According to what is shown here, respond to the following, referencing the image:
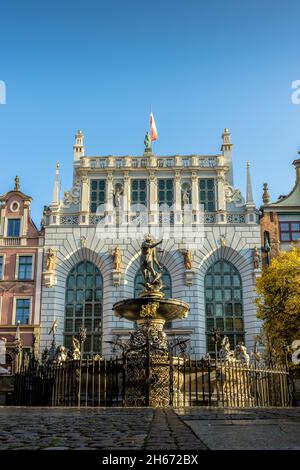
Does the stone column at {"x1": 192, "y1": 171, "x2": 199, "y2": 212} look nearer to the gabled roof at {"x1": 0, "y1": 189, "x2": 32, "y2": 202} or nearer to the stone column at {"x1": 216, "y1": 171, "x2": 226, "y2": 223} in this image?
the stone column at {"x1": 216, "y1": 171, "x2": 226, "y2": 223}

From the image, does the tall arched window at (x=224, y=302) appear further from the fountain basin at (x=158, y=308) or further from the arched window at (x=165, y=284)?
the fountain basin at (x=158, y=308)

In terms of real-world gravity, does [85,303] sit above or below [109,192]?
below

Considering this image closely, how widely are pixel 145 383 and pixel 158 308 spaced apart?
4079mm

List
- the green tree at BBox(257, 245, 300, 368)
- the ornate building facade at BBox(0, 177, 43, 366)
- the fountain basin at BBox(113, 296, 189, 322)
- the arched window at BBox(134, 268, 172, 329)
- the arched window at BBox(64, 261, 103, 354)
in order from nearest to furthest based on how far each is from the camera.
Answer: the fountain basin at BBox(113, 296, 189, 322) → the green tree at BBox(257, 245, 300, 368) → the ornate building facade at BBox(0, 177, 43, 366) → the arched window at BBox(64, 261, 103, 354) → the arched window at BBox(134, 268, 172, 329)

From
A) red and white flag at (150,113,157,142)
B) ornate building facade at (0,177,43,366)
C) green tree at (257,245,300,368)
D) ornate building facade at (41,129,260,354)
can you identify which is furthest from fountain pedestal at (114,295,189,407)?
red and white flag at (150,113,157,142)

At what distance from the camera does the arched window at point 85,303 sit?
125 feet

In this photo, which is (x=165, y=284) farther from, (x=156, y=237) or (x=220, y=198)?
(x=220, y=198)

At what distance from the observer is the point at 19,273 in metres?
39.2

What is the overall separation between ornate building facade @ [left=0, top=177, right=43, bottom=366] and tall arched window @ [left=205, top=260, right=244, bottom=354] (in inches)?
502

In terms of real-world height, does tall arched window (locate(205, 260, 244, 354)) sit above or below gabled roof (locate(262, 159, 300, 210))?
below

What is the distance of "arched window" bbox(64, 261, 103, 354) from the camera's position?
38.2 metres

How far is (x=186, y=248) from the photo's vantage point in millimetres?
38875

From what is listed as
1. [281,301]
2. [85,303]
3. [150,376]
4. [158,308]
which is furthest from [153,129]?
[150,376]

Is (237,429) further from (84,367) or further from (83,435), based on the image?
(84,367)
